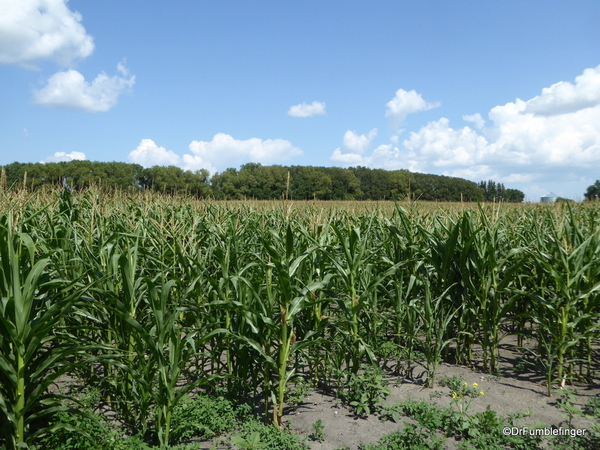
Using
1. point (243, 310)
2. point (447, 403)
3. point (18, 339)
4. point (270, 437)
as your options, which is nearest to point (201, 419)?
point (270, 437)

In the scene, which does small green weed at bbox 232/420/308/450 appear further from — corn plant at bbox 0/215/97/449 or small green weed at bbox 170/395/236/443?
corn plant at bbox 0/215/97/449

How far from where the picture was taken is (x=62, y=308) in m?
2.52

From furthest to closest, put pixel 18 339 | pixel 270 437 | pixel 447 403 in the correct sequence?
pixel 447 403, pixel 270 437, pixel 18 339

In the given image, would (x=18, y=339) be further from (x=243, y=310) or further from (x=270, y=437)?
(x=270, y=437)

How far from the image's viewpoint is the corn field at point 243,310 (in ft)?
8.41

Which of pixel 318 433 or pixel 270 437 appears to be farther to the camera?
pixel 318 433

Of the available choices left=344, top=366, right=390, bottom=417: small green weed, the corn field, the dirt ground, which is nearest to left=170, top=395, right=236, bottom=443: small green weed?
the corn field

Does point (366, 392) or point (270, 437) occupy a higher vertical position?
point (366, 392)

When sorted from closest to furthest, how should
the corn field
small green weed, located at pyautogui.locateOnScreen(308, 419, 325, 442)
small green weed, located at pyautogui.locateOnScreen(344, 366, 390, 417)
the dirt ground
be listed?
the corn field → small green weed, located at pyautogui.locateOnScreen(308, 419, 325, 442) → the dirt ground → small green weed, located at pyautogui.locateOnScreen(344, 366, 390, 417)

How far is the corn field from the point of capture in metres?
2.56

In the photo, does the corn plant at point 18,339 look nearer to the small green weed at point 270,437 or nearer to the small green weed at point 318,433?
the small green weed at point 270,437

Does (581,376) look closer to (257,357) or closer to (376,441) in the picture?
(376,441)

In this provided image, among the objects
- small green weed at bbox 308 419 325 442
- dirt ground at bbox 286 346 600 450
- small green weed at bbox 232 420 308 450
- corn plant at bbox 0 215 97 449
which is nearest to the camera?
corn plant at bbox 0 215 97 449

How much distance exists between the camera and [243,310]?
309 centimetres
